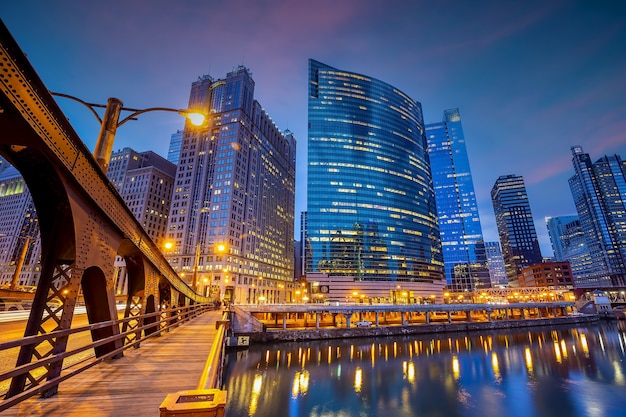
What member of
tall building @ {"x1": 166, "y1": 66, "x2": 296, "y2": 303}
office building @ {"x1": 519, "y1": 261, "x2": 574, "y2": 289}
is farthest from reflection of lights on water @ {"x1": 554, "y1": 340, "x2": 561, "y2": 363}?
office building @ {"x1": 519, "y1": 261, "x2": 574, "y2": 289}

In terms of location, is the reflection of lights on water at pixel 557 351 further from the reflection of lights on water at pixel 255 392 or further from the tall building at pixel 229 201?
the tall building at pixel 229 201

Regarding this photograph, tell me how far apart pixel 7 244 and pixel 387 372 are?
683 ft

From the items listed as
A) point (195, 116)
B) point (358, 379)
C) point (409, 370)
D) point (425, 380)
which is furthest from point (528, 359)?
point (195, 116)

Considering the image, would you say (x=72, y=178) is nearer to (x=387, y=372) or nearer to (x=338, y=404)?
(x=338, y=404)

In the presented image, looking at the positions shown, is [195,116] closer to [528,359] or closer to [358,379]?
[358,379]

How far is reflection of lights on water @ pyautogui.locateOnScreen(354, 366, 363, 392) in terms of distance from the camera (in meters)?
29.2

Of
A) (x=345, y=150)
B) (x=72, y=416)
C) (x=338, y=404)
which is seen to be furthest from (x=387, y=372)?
(x=345, y=150)

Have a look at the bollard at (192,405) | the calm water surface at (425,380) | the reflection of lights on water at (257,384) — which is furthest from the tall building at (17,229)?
the bollard at (192,405)

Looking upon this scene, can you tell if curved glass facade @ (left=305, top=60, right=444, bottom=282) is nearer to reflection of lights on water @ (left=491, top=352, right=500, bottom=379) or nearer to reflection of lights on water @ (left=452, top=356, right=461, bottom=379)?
reflection of lights on water @ (left=491, top=352, right=500, bottom=379)

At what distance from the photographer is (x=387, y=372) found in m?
34.3

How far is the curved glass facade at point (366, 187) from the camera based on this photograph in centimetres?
12812

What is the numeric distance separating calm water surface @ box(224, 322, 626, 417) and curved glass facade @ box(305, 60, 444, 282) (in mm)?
76503

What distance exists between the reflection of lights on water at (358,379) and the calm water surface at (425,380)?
0.11m

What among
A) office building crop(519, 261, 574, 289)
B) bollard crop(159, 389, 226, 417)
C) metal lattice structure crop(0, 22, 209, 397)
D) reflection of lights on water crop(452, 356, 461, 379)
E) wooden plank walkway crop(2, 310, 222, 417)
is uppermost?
office building crop(519, 261, 574, 289)
